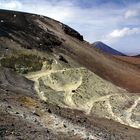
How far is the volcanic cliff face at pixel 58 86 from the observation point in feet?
100

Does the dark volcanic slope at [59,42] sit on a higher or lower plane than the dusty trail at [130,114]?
higher

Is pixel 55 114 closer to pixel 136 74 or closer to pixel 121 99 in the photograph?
pixel 121 99

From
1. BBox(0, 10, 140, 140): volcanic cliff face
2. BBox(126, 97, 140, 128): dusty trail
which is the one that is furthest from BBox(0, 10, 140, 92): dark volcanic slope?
BBox(126, 97, 140, 128): dusty trail

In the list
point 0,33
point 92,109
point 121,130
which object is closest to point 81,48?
point 0,33

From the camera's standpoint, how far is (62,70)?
157 ft

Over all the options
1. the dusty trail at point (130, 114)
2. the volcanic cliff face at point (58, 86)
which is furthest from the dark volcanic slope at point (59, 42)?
the dusty trail at point (130, 114)

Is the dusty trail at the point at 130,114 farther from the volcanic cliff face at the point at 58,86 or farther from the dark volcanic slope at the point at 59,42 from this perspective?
the dark volcanic slope at the point at 59,42

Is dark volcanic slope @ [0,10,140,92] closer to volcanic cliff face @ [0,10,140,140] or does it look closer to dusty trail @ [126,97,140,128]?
volcanic cliff face @ [0,10,140,140]

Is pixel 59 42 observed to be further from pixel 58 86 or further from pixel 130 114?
pixel 130 114

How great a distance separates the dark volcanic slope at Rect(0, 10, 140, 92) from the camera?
178 feet

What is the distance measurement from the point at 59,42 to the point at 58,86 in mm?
15035

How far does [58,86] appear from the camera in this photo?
44719mm

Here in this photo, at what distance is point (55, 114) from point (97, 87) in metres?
13.6

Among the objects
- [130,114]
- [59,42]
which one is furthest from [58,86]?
[59,42]
